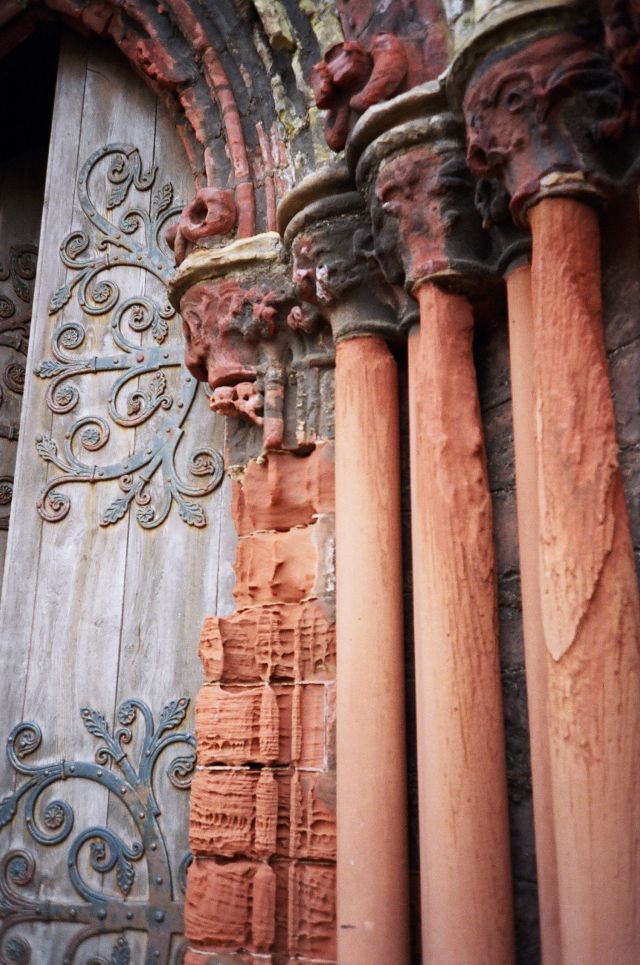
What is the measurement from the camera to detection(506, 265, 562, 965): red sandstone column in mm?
1388

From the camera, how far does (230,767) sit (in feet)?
6.10

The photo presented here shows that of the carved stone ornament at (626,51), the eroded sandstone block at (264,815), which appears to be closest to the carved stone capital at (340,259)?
the carved stone ornament at (626,51)

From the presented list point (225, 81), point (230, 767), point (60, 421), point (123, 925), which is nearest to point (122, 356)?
point (60, 421)

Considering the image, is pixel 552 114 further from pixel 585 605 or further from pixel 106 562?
pixel 106 562

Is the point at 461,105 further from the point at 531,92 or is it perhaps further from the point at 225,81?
the point at 225,81

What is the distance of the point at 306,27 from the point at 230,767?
147 cm

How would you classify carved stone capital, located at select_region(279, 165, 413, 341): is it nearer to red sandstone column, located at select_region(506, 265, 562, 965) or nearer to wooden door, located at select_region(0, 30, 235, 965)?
red sandstone column, located at select_region(506, 265, 562, 965)

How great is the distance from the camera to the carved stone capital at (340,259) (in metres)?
1.87

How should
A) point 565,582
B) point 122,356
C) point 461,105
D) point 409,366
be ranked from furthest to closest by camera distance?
1. point 122,356
2. point 409,366
3. point 461,105
4. point 565,582

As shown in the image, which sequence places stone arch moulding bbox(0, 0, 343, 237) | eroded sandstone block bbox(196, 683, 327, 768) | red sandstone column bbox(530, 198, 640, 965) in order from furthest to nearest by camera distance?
stone arch moulding bbox(0, 0, 343, 237) → eroded sandstone block bbox(196, 683, 327, 768) → red sandstone column bbox(530, 198, 640, 965)

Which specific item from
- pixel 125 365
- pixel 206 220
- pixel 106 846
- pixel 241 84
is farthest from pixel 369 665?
pixel 241 84

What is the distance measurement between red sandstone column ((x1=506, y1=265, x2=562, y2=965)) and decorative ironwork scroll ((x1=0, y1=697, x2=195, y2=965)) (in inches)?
39.6

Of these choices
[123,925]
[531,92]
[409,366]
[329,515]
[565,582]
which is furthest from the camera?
[123,925]

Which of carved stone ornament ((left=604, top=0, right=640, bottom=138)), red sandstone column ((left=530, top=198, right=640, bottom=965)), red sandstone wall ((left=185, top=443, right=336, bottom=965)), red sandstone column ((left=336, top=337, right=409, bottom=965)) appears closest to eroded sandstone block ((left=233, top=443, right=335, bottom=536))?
red sandstone wall ((left=185, top=443, right=336, bottom=965))
